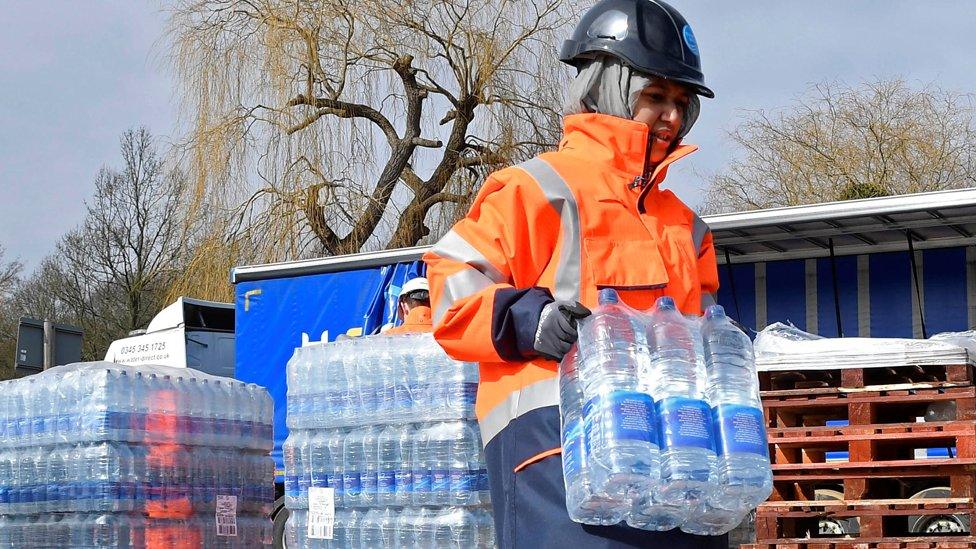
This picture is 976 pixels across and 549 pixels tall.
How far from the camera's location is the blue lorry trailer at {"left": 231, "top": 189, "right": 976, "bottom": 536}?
Answer: 12648 millimetres

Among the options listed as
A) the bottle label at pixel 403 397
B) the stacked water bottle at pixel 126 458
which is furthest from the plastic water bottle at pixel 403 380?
the stacked water bottle at pixel 126 458

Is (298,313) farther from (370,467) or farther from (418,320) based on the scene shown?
(370,467)

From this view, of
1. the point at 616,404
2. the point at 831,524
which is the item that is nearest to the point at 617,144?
the point at 616,404

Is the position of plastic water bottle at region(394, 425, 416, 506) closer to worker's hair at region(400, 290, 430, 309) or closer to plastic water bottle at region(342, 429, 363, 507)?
plastic water bottle at region(342, 429, 363, 507)

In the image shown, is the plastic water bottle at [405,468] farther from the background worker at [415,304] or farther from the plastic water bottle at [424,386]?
the background worker at [415,304]

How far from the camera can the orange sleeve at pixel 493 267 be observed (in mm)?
3426

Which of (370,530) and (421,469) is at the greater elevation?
(421,469)

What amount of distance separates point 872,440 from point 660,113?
401 centimetres

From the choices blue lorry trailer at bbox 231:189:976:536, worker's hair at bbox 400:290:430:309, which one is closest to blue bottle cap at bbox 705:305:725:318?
worker's hair at bbox 400:290:430:309

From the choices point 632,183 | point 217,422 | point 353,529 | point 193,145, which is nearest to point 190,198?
point 193,145

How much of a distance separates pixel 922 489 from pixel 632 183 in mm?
4759

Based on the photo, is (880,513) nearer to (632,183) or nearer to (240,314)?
(632,183)

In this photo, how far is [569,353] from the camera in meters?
3.33

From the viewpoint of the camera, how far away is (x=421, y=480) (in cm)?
683
